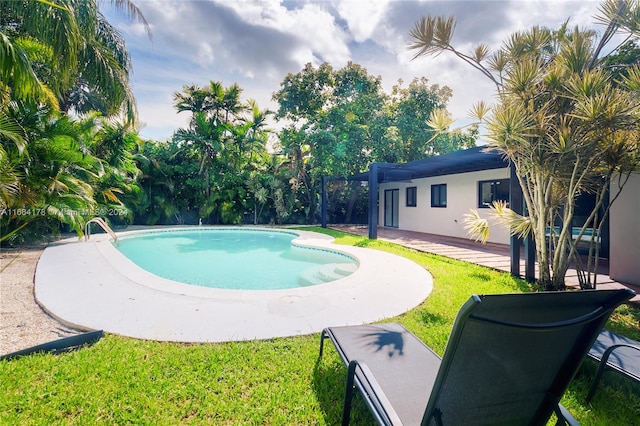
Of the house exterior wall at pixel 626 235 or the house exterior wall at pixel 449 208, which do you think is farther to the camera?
the house exterior wall at pixel 449 208

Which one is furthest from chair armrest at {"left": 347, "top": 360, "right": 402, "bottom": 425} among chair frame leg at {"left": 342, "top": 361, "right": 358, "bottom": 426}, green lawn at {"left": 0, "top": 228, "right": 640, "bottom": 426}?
green lawn at {"left": 0, "top": 228, "right": 640, "bottom": 426}

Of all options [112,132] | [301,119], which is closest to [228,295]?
[112,132]

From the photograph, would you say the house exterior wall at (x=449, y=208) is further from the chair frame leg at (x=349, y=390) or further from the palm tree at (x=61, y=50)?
the palm tree at (x=61, y=50)

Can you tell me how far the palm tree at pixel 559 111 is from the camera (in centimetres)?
440

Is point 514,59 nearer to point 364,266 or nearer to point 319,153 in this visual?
point 364,266

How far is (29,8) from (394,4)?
25.8 feet

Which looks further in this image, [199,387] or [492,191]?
[492,191]

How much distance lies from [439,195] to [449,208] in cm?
105

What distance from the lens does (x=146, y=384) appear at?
2697 mm

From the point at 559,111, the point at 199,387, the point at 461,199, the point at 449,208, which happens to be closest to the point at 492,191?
the point at 461,199

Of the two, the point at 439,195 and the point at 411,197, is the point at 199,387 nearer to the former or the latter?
the point at 439,195

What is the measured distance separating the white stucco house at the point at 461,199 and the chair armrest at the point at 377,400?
18.6 ft

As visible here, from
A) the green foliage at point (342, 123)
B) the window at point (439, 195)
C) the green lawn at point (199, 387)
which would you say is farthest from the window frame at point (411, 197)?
the green lawn at point (199, 387)

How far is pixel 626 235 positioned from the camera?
5.54 m
